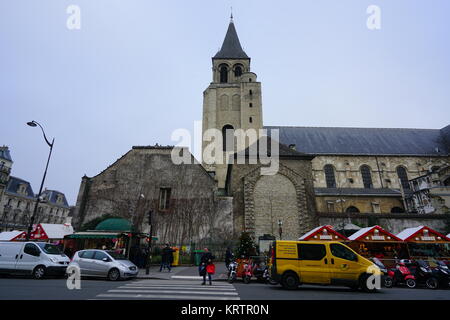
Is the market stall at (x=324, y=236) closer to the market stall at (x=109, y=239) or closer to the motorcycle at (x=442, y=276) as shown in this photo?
the motorcycle at (x=442, y=276)

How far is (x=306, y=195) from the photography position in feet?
67.1

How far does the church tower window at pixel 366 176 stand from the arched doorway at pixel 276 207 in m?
15.6

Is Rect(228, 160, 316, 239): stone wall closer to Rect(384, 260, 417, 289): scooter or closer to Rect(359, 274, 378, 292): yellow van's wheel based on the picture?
Rect(384, 260, 417, 289): scooter

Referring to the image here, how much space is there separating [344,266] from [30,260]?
43.2 feet

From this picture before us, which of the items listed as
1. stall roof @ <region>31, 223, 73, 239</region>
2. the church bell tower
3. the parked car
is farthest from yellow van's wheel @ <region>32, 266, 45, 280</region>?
the church bell tower

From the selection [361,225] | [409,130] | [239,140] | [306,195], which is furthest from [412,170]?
[239,140]

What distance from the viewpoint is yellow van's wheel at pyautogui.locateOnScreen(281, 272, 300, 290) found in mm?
8352

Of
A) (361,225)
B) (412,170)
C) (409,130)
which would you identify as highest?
(409,130)

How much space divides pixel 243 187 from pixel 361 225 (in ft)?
33.0

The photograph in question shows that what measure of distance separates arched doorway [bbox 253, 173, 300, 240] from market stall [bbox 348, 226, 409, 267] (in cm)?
589

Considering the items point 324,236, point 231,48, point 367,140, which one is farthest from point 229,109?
point 324,236

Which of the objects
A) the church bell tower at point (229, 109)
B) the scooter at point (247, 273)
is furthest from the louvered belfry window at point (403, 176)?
the scooter at point (247, 273)
